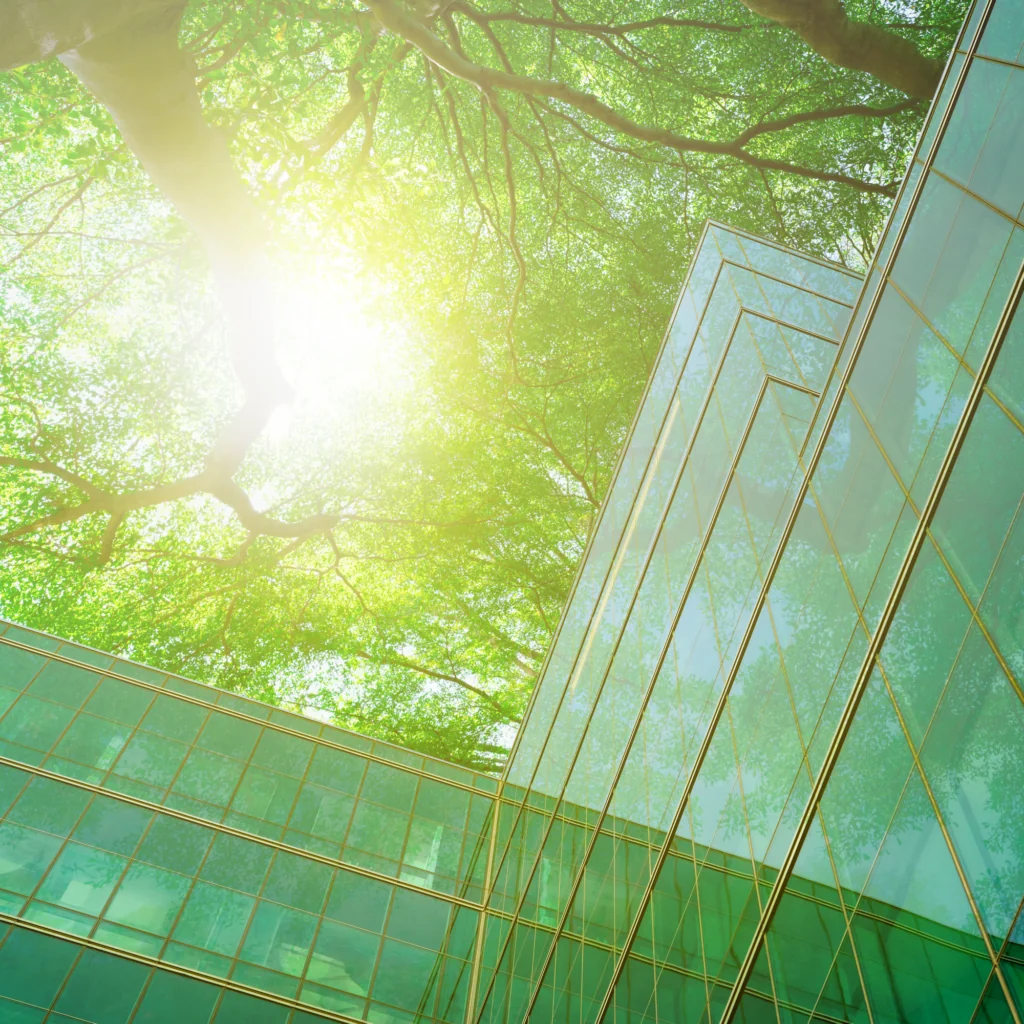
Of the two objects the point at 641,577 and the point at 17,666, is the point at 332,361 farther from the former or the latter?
the point at 641,577

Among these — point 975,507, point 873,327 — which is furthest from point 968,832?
point 873,327

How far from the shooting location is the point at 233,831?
9266mm

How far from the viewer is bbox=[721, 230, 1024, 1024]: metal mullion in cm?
317

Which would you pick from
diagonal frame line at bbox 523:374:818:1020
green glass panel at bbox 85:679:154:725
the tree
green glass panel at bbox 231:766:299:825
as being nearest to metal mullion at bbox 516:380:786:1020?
diagonal frame line at bbox 523:374:818:1020

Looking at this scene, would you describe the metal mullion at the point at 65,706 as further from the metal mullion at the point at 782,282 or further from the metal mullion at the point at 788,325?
the metal mullion at the point at 782,282

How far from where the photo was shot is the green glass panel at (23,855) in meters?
7.61

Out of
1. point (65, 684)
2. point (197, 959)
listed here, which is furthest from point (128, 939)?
point (65, 684)

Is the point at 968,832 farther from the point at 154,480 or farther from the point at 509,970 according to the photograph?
the point at 154,480

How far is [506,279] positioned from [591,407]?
304 centimetres

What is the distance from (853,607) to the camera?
401cm

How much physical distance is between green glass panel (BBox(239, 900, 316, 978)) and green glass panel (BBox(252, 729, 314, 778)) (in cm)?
224

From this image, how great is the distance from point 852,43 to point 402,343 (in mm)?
10657

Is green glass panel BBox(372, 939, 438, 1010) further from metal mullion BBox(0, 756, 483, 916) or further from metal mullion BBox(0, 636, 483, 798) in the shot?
metal mullion BBox(0, 636, 483, 798)

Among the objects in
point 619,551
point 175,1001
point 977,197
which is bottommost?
point 175,1001
